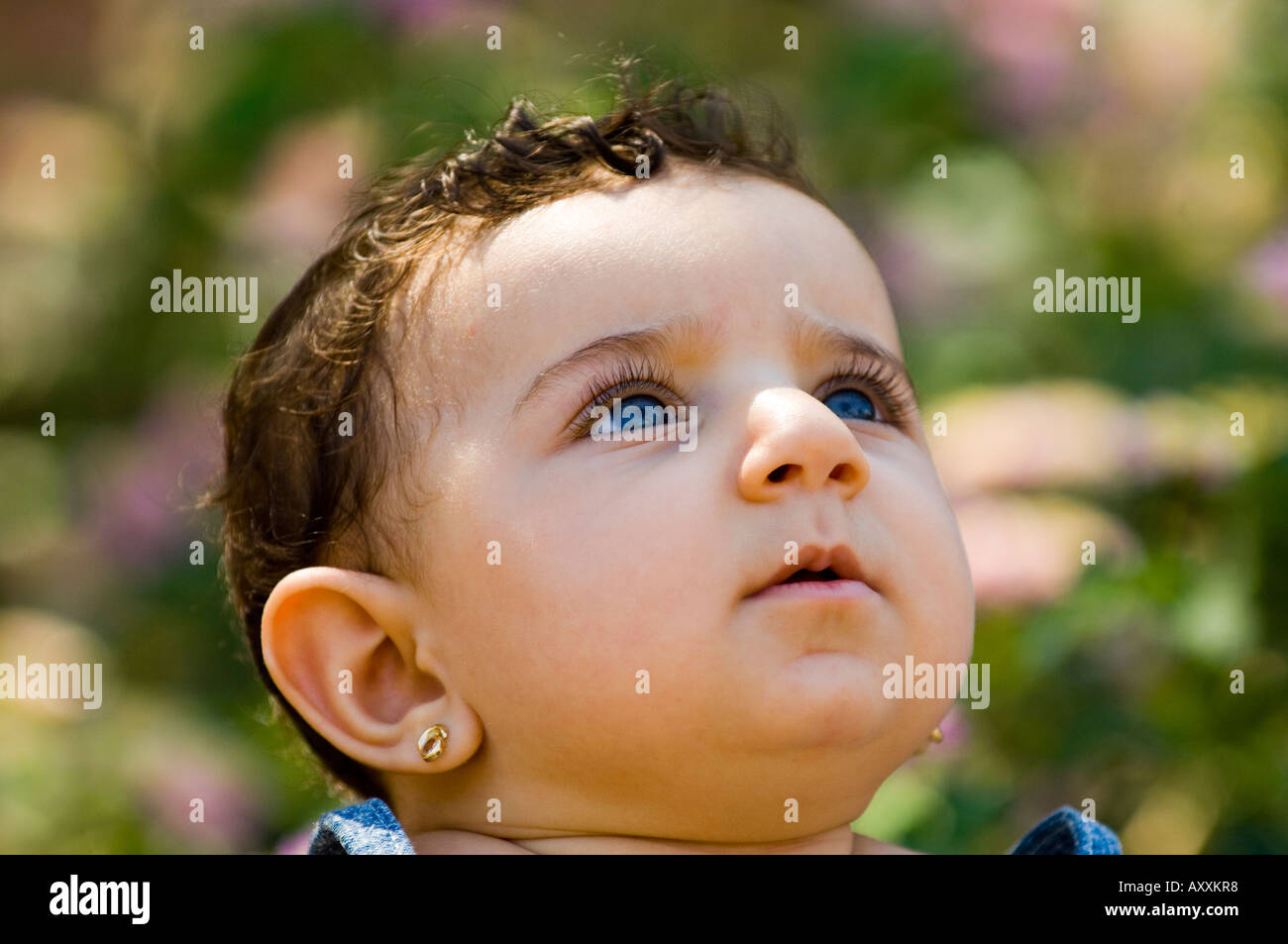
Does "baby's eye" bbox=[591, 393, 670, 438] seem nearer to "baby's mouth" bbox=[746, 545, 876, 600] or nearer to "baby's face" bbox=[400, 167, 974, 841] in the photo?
"baby's face" bbox=[400, 167, 974, 841]

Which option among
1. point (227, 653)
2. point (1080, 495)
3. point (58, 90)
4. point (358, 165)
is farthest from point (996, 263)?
point (58, 90)

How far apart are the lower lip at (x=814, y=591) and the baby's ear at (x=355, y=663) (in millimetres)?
296

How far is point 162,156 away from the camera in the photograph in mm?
3023

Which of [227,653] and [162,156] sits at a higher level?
[162,156]

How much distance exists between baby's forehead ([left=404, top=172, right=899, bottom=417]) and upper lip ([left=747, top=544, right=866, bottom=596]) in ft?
0.64

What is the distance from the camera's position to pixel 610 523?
1.21 meters

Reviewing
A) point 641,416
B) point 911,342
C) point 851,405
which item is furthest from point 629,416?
point 911,342

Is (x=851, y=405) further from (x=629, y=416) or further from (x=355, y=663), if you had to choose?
(x=355, y=663)

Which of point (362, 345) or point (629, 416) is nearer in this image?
point (629, 416)

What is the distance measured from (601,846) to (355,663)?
265 mm

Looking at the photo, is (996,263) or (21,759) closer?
(21,759)

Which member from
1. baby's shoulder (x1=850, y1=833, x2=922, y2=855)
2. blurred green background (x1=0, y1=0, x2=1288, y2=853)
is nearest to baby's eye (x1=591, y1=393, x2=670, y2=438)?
baby's shoulder (x1=850, y1=833, x2=922, y2=855)
